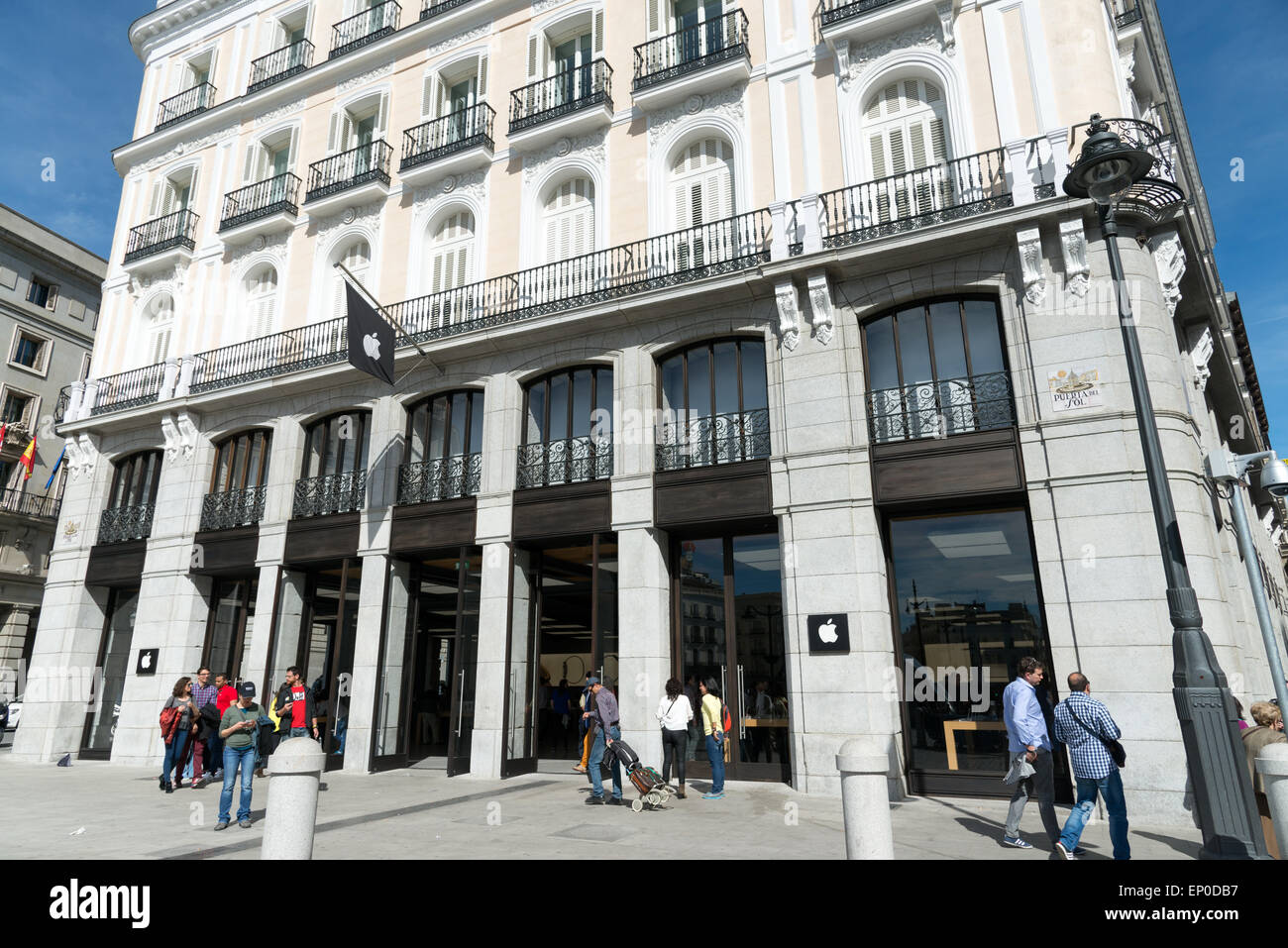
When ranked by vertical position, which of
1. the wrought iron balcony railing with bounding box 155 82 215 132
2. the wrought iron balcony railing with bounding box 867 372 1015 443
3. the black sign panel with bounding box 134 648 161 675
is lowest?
the black sign panel with bounding box 134 648 161 675

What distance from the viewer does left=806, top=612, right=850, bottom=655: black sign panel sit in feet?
40.5

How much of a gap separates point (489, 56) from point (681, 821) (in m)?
18.8

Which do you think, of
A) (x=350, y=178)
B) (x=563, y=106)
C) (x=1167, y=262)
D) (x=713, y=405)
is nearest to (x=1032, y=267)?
(x=1167, y=262)

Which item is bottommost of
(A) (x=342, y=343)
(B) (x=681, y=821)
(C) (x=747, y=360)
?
(B) (x=681, y=821)

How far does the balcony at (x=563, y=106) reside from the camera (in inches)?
687

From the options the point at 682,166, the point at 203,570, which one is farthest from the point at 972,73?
the point at 203,570

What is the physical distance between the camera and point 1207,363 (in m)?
16.9

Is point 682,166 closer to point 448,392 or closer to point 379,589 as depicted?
point 448,392

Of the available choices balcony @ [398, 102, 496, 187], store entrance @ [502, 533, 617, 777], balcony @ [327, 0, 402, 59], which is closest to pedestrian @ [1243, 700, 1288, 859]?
store entrance @ [502, 533, 617, 777]

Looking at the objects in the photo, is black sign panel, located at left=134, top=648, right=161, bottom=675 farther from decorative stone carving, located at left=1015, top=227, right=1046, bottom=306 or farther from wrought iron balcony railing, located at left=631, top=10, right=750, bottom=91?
decorative stone carving, located at left=1015, top=227, right=1046, bottom=306

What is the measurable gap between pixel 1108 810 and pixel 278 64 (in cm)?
2776

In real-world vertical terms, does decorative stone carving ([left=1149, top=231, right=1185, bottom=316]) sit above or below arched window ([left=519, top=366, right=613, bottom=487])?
above

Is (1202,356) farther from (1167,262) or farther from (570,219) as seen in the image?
(570,219)

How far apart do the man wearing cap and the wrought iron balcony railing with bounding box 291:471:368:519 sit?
319 inches
